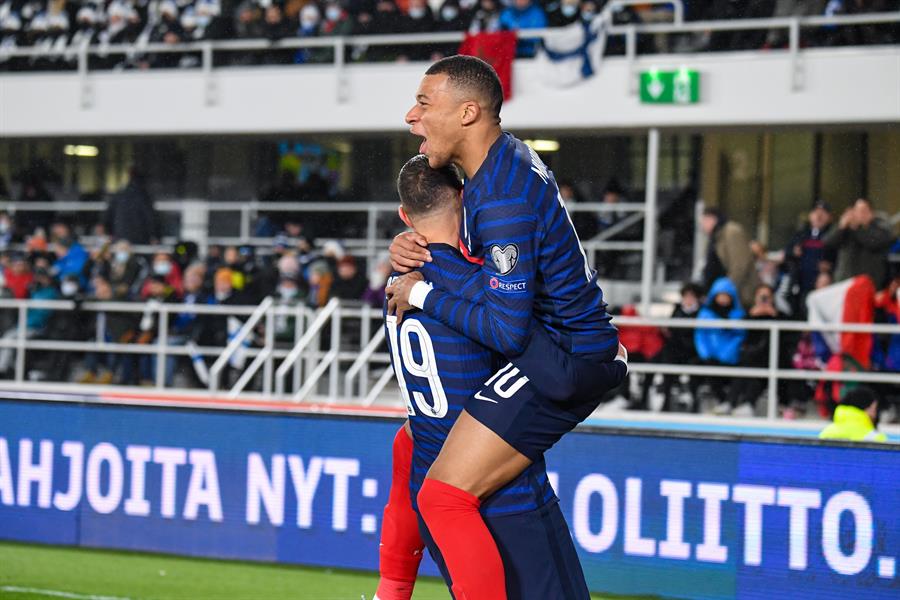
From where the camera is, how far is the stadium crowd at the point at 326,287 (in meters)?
12.2

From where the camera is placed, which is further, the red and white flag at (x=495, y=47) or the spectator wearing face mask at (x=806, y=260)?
the red and white flag at (x=495, y=47)

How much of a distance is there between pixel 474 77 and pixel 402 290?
664 mm

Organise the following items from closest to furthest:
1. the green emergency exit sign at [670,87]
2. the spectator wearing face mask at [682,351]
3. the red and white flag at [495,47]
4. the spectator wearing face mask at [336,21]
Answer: the spectator wearing face mask at [682,351]
the green emergency exit sign at [670,87]
the red and white flag at [495,47]
the spectator wearing face mask at [336,21]

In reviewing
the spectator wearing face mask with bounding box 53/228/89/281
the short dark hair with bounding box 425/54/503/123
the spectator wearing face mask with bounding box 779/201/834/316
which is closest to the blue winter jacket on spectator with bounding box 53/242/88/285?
the spectator wearing face mask with bounding box 53/228/89/281

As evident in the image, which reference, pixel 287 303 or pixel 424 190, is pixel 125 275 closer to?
pixel 287 303

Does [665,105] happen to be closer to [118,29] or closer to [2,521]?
[118,29]

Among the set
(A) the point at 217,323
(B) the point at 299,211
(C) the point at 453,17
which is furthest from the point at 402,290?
(B) the point at 299,211

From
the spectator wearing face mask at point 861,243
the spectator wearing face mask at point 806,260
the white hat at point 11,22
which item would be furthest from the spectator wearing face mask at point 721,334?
the white hat at point 11,22

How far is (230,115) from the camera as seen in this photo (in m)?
17.3

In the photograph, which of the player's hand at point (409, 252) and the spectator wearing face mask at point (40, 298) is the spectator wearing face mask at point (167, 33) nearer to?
the spectator wearing face mask at point (40, 298)

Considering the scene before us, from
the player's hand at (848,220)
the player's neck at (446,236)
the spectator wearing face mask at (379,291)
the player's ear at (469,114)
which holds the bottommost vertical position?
the spectator wearing face mask at (379,291)

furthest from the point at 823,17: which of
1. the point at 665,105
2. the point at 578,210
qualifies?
the point at 578,210

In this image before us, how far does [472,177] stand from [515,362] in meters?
0.55

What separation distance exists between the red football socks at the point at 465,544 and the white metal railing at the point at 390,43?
11272 millimetres
